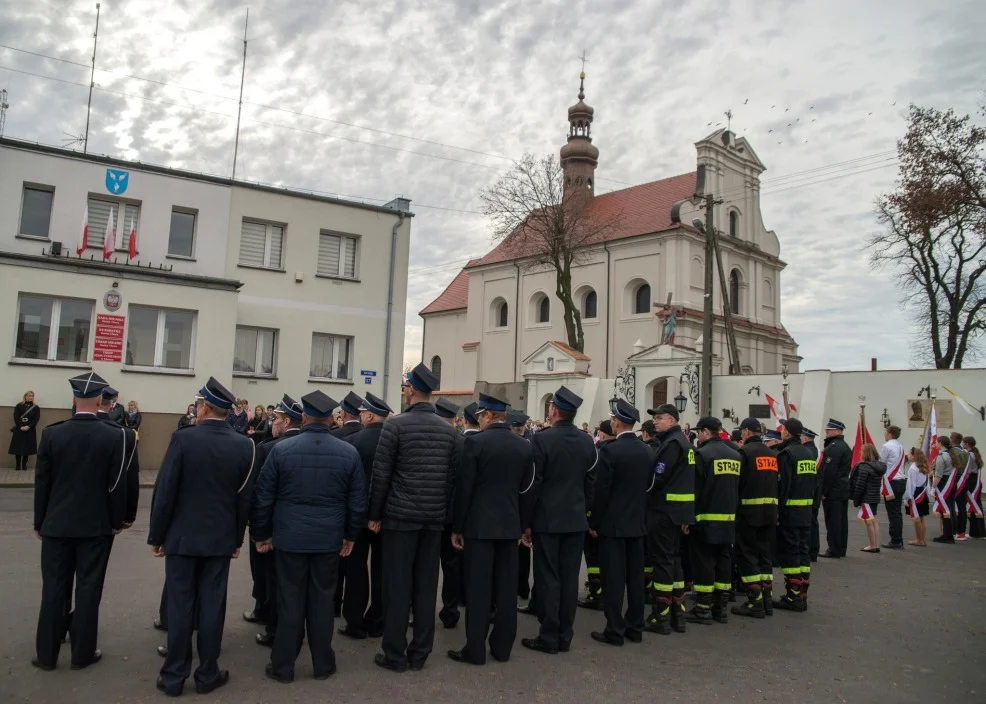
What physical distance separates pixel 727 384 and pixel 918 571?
1744cm

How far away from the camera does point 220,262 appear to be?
72.4 ft

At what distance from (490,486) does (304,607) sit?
1.73m

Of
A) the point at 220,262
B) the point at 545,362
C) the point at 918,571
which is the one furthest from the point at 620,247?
the point at 918,571

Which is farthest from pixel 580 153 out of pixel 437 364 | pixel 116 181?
pixel 116 181

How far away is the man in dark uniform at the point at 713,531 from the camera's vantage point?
7.88 m

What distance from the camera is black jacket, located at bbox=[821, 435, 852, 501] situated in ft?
39.3

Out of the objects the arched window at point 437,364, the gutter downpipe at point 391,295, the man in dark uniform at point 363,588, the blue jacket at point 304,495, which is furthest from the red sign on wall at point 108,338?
the arched window at point 437,364

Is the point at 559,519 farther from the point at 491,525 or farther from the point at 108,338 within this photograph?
the point at 108,338

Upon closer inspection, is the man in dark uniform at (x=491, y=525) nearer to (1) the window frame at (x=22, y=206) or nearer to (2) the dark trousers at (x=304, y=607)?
(2) the dark trousers at (x=304, y=607)

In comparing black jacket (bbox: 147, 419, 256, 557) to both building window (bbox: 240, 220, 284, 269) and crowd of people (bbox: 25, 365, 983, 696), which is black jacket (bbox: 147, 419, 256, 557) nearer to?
crowd of people (bbox: 25, 365, 983, 696)

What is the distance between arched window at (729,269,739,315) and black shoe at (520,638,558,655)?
1632 inches

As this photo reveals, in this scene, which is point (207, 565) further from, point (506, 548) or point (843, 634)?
point (843, 634)

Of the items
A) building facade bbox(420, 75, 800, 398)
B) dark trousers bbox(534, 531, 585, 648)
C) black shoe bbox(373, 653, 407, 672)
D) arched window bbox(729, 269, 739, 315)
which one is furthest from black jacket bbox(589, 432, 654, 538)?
arched window bbox(729, 269, 739, 315)

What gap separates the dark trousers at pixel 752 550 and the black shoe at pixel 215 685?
5390 millimetres
